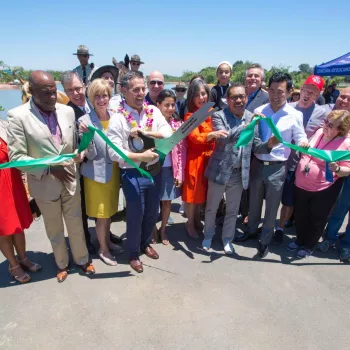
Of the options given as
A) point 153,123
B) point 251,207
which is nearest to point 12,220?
point 153,123

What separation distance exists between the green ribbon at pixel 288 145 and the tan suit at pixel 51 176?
1800mm

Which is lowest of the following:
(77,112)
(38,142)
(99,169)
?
(99,169)

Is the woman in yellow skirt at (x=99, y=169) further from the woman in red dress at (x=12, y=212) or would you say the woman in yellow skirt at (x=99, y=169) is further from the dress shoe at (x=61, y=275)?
the woman in red dress at (x=12, y=212)

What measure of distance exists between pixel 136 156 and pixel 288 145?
1.70m

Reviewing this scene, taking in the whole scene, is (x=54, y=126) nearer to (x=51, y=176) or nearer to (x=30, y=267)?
(x=51, y=176)

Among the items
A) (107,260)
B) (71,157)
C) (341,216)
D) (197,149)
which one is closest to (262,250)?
(341,216)

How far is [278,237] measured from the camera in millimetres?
3969

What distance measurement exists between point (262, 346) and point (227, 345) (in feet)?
0.98

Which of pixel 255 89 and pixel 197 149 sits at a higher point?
pixel 255 89

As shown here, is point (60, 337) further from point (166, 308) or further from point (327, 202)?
point (327, 202)

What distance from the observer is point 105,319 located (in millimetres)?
2539

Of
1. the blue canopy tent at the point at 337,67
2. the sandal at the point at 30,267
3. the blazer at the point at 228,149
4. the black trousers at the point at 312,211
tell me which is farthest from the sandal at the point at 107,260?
the blue canopy tent at the point at 337,67

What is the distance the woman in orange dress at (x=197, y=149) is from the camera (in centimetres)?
339

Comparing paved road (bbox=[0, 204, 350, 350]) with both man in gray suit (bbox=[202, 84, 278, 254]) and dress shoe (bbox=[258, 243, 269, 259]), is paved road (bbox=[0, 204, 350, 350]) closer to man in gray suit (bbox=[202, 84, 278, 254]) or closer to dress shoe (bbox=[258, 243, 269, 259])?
dress shoe (bbox=[258, 243, 269, 259])
